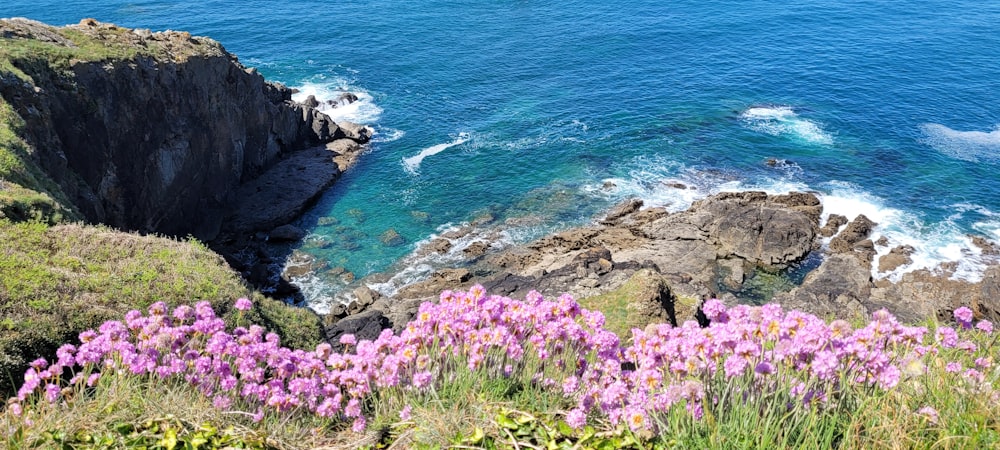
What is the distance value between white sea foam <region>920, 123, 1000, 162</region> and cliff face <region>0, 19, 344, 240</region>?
173ft

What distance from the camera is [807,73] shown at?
70688mm

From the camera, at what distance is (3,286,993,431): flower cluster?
23.3 feet

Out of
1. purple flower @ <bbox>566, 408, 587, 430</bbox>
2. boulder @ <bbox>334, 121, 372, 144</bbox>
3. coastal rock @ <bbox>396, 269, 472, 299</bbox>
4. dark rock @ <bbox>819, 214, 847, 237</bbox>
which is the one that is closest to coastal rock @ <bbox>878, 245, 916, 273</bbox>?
dark rock @ <bbox>819, 214, 847, 237</bbox>

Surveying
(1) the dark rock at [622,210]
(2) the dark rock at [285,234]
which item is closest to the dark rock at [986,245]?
(1) the dark rock at [622,210]

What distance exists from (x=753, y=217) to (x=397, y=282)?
2183 cm

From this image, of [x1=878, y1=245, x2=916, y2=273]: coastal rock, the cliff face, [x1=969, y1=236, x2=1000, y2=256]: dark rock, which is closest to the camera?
the cliff face

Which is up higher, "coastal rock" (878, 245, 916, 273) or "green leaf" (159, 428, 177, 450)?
"green leaf" (159, 428, 177, 450)

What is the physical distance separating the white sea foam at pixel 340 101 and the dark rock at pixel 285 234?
19.8 meters

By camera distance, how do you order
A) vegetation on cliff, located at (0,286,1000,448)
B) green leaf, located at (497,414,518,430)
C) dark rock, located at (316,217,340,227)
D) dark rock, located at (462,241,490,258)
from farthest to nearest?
dark rock, located at (316,217,340,227)
dark rock, located at (462,241,490,258)
green leaf, located at (497,414,518,430)
vegetation on cliff, located at (0,286,1000,448)

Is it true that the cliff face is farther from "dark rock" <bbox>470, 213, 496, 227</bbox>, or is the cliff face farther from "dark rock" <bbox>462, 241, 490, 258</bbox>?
"dark rock" <bbox>470, 213, 496, 227</bbox>

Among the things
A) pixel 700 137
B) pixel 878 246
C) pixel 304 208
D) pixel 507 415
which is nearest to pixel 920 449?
pixel 507 415

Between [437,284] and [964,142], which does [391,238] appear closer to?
[437,284]

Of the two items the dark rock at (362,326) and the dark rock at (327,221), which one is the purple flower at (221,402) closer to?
the dark rock at (362,326)

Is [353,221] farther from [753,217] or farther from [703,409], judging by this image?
[703,409]
